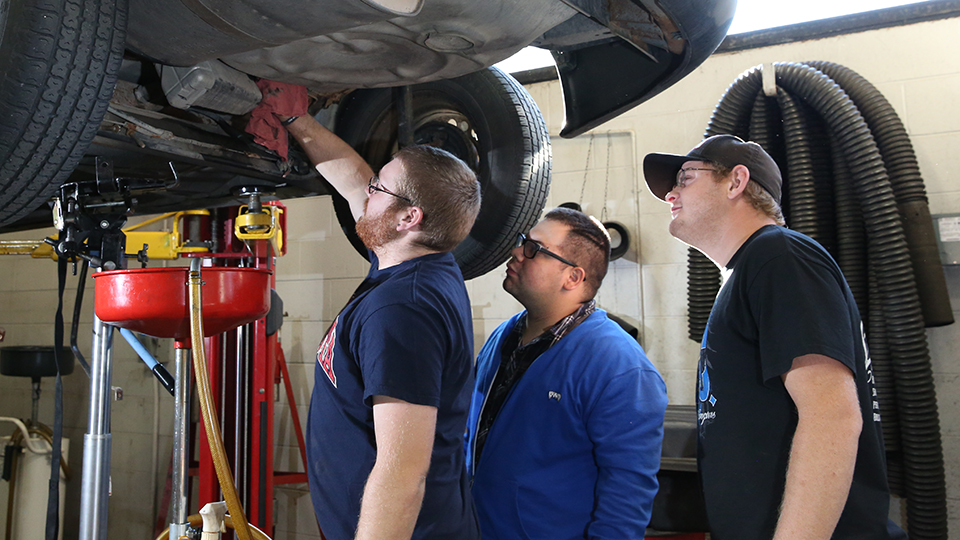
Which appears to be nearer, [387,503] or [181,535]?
[387,503]

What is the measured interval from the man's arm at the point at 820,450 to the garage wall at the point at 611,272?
2.33 m

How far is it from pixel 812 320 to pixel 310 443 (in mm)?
947

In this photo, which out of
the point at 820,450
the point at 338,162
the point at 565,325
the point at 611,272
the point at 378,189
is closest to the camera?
the point at 820,450

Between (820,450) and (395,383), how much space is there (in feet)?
2.19

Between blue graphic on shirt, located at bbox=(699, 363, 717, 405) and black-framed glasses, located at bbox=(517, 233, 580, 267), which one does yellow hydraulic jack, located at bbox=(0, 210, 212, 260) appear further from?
blue graphic on shirt, located at bbox=(699, 363, 717, 405)

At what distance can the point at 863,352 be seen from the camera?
1073 millimetres

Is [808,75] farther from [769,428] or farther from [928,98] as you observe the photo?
[769,428]

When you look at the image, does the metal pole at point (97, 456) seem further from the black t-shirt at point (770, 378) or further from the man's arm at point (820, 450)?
the man's arm at point (820, 450)

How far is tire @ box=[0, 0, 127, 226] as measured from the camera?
902 millimetres

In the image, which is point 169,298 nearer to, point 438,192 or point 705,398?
point 438,192

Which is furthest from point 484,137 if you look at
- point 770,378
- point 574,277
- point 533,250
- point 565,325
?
point 770,378

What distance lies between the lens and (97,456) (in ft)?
5.31

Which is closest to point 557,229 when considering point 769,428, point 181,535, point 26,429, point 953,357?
point 769,428

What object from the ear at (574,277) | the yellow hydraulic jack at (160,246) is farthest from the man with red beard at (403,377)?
the yellow hydraulic jack at (160,246)
